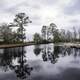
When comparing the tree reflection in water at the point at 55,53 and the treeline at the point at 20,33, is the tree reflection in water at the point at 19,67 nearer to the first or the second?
the tree reflection in water at the point at 55,53

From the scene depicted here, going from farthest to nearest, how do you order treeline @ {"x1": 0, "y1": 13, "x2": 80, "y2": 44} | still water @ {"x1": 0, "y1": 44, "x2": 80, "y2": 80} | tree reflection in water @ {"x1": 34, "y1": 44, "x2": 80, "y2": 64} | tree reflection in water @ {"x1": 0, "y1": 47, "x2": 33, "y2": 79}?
1. treeline @ {"x1": 0, "y1": 13, "x2": 80, "y2": 44}
2. tree reflection in water @ {"x1": 34, "y1": 44, "x2": 80, "y2": 64}
3. tree reflection in water @ {"x1": 0, "y1": 47, "x2": 33, "y2": 79}
4. still water @ {"x1": 0, "y1": 44, "x2": 80, "y2": 80}

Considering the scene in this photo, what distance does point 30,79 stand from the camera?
7.47 meters

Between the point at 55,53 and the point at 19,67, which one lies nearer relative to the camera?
the point at 19,67

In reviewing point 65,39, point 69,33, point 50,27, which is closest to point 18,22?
point 50,27

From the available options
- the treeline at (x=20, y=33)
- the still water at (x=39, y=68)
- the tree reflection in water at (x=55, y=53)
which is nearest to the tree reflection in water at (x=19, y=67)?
the still water at (x=39, y=68)

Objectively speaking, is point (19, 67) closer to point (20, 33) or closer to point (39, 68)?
point (39, 68)

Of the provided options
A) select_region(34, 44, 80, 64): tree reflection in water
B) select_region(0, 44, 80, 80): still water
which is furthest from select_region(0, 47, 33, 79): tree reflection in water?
select_region(34, 44, 80, 64): tree reflection in water

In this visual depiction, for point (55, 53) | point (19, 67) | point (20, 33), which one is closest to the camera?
point (19, 67)

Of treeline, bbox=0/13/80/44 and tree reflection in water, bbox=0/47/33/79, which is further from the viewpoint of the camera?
treeline, bbox=0/13/80/44

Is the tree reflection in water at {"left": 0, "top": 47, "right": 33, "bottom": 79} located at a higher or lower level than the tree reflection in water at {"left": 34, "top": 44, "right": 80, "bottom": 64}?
higher

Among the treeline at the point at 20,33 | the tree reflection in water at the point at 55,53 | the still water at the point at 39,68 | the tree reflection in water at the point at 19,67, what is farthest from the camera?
the treeline at the point at 20,33

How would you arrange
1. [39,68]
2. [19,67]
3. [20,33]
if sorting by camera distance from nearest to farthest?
1. [39,68]
2. [19,67]
3. [20,33]

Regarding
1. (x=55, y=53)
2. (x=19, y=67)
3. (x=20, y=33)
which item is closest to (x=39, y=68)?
(x=19, y=67)

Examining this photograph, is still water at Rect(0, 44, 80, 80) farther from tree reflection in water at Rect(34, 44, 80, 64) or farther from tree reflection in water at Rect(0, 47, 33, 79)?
tree reflection in water at Rect(34, 44, 80, 64)
